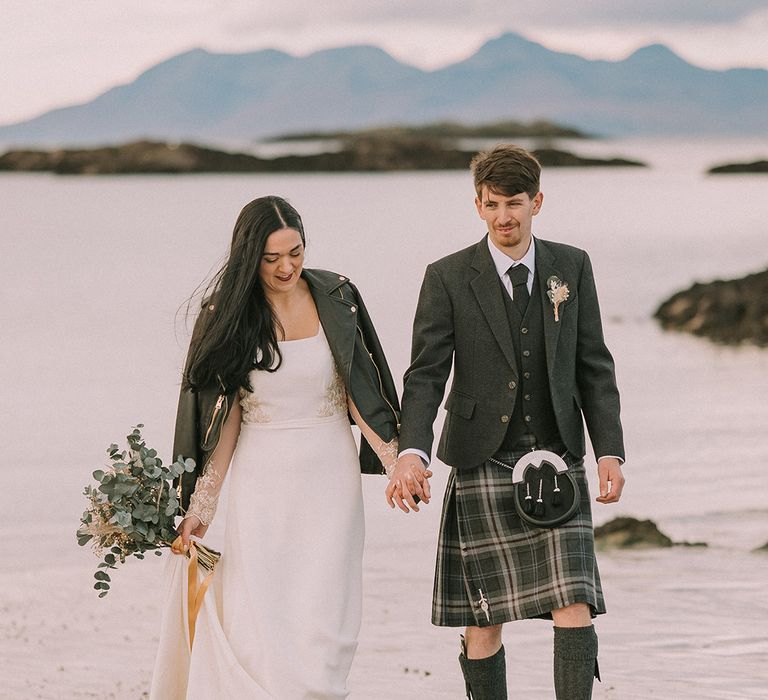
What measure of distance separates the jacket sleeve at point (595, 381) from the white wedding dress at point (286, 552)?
2.02 feet

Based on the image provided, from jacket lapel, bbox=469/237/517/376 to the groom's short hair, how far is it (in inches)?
8.1

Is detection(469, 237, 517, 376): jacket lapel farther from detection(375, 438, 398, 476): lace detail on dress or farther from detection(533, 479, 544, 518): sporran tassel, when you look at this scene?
detection(375, 438, 398, 476): lace detail on dress

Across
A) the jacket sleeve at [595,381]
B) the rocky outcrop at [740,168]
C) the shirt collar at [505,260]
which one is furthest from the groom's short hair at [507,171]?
the rocky outcrop at [740,168]

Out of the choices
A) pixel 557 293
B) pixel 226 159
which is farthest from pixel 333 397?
pixel 226 159

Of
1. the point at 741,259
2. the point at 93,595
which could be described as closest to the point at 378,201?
the point at 741,259

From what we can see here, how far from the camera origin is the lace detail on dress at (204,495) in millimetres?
4145

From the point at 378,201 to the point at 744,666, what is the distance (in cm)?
4860

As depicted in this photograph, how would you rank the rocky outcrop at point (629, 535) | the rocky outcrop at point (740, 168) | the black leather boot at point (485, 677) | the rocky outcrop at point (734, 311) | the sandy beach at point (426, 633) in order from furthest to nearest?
the rocky outcrop at point (740, 168), the rocky outcrop at point (734, 311), the rocky outcrop at point (629, 535), the sandy beach at point (426, 633), the black leather boot at point (485, 677)

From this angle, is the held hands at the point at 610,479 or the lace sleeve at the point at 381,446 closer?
the held hands at the point at 610,479

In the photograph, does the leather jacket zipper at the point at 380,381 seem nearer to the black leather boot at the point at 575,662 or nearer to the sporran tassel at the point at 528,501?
the sporran tassel at the point at 528,501

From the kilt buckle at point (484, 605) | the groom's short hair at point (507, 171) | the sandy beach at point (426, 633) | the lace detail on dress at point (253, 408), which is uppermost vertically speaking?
the groom's short hair at point (507, 171)

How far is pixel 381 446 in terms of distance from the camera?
13.6ft

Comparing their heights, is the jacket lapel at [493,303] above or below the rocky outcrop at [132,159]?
below

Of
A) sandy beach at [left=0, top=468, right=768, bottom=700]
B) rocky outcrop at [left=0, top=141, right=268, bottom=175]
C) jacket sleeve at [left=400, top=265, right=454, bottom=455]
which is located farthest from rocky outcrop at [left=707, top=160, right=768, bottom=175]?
jacket sleeve at [left=400, top=265, right=454, bottom=455]
